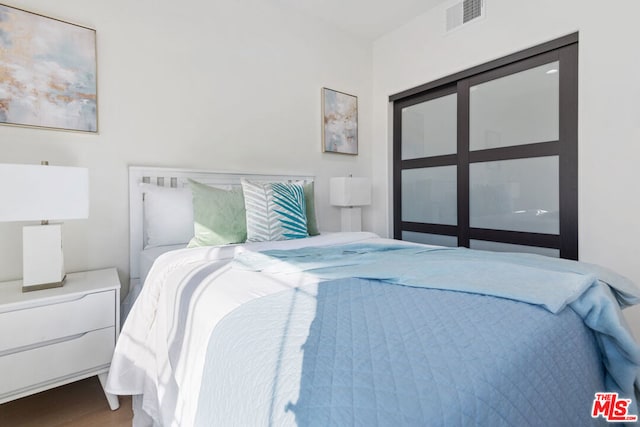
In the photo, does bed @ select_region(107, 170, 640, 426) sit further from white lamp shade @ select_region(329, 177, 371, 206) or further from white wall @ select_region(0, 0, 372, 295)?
white lamp shade @ select_region(329, 177, 371, 206)

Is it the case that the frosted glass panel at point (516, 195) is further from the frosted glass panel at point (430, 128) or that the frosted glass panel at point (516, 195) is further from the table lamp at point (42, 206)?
the table lamp at point (42, 206)

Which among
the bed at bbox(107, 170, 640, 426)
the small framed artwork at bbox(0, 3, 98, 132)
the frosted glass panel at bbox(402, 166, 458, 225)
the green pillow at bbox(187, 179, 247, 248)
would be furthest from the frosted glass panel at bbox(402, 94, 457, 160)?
the small framed artwork at bbox(0, 3, 98, 132)

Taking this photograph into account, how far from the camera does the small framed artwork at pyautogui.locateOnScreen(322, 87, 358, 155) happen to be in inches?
125

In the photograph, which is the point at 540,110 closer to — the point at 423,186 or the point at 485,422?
the point at 423,186

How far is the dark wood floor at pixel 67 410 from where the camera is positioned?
4.85 ft

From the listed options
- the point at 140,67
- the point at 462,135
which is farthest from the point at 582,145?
the point at 140,67

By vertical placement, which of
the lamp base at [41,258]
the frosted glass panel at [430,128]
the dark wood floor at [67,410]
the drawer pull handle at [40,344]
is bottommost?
the dark wood floor at [67,410]

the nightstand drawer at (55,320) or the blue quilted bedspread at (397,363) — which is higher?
the blue quilted bedspread at (397,363)

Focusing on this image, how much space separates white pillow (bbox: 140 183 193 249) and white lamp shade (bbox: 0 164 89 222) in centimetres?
47

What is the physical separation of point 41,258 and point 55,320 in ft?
1.03

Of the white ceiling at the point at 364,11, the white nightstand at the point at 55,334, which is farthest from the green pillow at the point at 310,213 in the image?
the white ceiling at the point at 364,11

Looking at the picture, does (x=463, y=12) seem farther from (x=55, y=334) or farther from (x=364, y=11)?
(x=55, y=334)

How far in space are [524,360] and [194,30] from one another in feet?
9.04

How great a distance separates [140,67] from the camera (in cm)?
216
